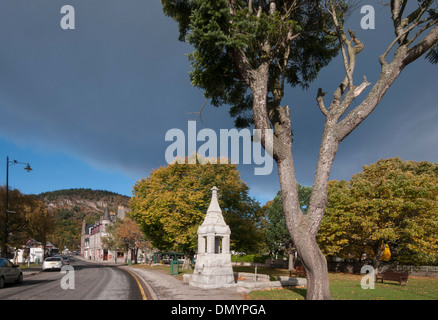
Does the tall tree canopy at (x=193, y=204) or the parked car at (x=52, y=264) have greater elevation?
the tall tree canopy at (x=193, y=204)

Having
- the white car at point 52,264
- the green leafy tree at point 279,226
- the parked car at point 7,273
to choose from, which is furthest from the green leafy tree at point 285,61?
the green leafy tree at point 279,226

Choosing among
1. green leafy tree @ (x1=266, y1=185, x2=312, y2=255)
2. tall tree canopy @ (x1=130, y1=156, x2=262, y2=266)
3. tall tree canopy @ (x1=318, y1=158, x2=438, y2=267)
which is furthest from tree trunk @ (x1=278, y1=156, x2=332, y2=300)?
green leafy tree @ (x1=266, y1=185, x2=312, y2=255)

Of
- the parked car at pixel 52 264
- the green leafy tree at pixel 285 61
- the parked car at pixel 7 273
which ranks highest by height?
the green leafy tree at pixel 285 61

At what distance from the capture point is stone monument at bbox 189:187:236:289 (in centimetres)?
1492

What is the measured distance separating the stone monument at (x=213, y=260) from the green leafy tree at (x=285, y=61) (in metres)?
6.56

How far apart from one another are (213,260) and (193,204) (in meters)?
12.1

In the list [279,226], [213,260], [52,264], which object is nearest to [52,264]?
[52,264]

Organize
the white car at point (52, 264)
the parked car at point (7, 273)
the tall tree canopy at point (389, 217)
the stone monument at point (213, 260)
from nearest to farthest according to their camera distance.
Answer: the parked car at point (7, 273), the stone monument at point (213, 260), the tall tree canopy at point (389, 217), the white car at point (52, 264)

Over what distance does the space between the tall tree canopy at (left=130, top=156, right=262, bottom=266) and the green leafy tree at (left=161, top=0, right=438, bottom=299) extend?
1481 centimetres

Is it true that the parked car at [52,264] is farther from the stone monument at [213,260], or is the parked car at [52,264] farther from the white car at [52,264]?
the stone monument at [213,260]

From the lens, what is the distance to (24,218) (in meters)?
34.5

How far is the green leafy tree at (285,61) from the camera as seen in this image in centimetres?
966

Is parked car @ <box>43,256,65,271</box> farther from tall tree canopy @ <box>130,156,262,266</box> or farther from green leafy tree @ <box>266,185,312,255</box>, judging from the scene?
green leafy tree @ <box>266,185,312,255</box>
